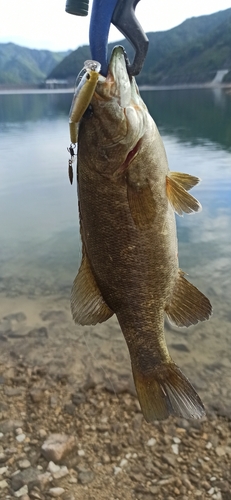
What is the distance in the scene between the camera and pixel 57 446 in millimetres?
4824

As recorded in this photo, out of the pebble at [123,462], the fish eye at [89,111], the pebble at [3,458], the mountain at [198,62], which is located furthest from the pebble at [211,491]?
the mountain at [198,62]

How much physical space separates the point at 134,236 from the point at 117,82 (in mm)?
789

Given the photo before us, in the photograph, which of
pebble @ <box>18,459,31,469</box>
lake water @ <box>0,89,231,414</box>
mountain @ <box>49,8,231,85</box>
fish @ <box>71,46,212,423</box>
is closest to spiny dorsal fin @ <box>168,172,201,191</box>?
fish @ <box>71,46,212,423</box>

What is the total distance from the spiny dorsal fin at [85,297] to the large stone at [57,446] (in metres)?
2.86

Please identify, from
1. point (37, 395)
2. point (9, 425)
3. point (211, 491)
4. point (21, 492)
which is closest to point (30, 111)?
point (37, 395)

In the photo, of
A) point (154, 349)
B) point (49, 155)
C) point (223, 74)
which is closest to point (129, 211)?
point (154, 349)

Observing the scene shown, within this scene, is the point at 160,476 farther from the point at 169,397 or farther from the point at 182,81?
the point at 182,81

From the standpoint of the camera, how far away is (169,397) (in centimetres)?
268

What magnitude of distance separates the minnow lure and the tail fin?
1.58 m

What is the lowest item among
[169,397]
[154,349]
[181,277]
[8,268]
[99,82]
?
[8,268]

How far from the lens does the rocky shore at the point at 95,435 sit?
4.45 m

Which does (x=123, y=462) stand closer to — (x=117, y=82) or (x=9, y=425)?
(x=9, y=425)

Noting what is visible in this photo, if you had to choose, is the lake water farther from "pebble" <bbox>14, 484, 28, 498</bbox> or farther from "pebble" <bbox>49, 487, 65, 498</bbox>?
"pebble" <bbox>14, 484, 28, 498</bbox>

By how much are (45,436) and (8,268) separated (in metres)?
5.65
